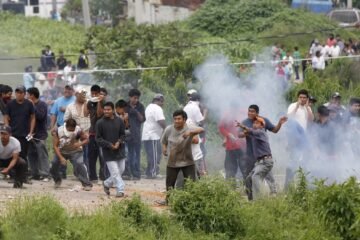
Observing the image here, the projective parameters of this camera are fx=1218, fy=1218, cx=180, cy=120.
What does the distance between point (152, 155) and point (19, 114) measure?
325 centimetres

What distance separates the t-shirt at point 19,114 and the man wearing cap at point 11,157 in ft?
2.44

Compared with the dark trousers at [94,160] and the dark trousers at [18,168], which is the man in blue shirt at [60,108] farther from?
the dark trousers at [18,168]

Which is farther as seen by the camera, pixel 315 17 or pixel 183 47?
pixel 315 17

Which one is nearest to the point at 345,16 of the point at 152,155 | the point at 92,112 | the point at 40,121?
the point at 152,155

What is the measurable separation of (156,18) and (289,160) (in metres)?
33.1

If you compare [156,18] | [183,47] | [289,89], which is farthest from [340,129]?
[156,18]

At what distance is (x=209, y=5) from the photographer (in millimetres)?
47062

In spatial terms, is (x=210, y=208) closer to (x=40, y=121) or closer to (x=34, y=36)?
(x=40, y=121)

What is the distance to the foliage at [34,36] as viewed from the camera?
43328 mm

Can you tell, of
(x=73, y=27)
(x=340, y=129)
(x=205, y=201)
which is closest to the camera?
(x=205, y=201)

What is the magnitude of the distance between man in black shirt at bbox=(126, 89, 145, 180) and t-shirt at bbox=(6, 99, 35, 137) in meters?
2.38

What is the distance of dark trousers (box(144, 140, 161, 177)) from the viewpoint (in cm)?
2128

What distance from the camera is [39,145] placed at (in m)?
19.5

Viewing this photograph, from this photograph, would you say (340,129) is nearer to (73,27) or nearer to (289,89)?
(289,89)
